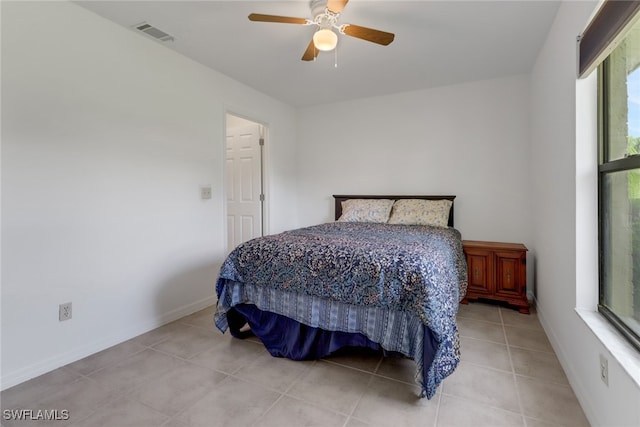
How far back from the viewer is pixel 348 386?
1.72 meters

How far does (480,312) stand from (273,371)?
6.66 feet

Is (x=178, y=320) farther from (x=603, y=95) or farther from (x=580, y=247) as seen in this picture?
(x=603, y=95)

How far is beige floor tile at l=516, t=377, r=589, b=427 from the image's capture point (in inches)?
56.7

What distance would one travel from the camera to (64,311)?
1992 millimetres

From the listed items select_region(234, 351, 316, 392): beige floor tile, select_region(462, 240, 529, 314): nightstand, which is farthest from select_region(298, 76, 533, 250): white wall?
select_region(234, 351, 316, 392): beige floor tile

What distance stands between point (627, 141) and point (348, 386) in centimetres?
184

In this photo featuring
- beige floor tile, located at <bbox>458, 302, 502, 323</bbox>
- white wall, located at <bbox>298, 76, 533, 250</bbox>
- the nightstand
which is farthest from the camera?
white wall, located at <bbox>298, 76, 533, 250</bbox>

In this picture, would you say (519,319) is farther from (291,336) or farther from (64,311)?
(64,311)

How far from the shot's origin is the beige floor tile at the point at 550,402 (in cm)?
144

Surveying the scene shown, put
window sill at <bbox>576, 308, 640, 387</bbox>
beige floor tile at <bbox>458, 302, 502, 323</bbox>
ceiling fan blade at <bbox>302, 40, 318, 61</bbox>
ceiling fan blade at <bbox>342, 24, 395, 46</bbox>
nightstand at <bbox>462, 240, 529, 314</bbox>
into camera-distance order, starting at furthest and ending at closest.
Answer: nightstand at <bbox>462, 240, 529, 314</bbox> < beige floor tile at <bbox>458, 302, 502, 323</bbox> < ceiling fan blade at <bbox>302, 40, 318, 61</bbox> < ceiling fan blade at <bbox>342, 24, 395, 46</bbox> < window sill at <bbox>576, 308, 640, 387</bbox>

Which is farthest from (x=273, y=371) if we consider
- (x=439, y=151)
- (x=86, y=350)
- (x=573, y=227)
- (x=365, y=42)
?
(x=439, y=151)

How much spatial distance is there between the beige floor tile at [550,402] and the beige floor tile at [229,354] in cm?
159

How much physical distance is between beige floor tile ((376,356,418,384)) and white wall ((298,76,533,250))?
79.9 inches

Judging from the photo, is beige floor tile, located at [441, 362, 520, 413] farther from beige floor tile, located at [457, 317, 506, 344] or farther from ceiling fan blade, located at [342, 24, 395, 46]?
ceiling fan blade, located at [342, 24, 395, 46]
